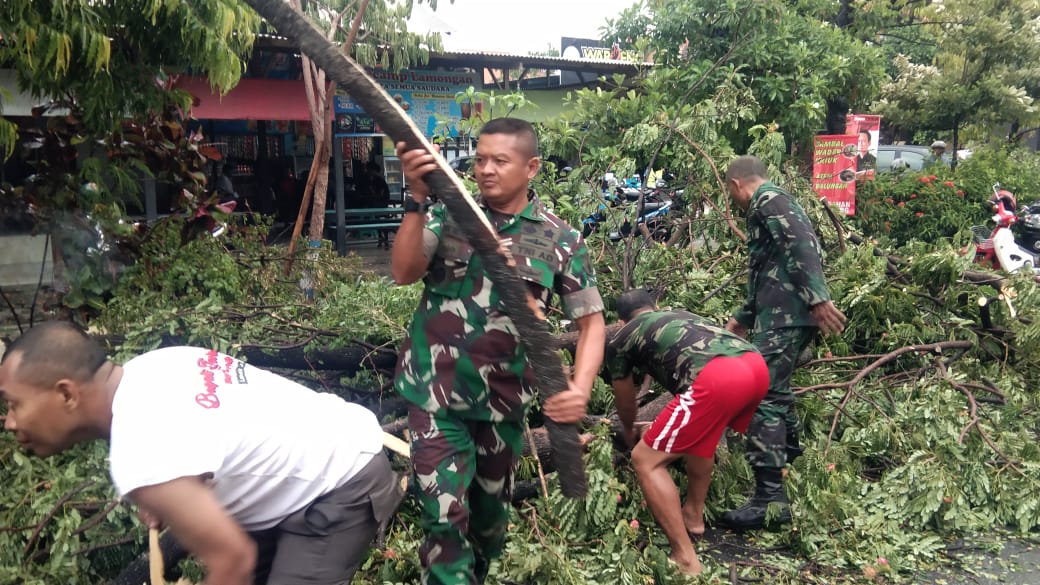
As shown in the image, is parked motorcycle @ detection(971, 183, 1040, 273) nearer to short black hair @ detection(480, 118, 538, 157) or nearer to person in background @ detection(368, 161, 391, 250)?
short black hair @ detection(480, 118, 538, 157)

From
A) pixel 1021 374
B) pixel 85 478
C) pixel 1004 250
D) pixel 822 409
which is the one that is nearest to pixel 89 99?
pixel 85 478

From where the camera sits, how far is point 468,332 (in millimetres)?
2936

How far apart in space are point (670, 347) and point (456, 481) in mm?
1522

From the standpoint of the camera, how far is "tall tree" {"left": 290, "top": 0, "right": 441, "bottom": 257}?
869 centimetres

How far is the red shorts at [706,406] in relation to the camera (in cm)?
386

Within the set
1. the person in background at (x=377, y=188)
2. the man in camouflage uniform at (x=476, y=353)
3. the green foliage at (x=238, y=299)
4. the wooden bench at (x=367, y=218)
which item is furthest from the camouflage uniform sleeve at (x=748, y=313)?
the person in background at (x=377, y=188)

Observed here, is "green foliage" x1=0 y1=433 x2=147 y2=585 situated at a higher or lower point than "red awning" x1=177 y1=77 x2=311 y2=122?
lower

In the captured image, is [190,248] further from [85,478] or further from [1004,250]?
[1004,250]

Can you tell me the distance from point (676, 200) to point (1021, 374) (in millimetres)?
2953

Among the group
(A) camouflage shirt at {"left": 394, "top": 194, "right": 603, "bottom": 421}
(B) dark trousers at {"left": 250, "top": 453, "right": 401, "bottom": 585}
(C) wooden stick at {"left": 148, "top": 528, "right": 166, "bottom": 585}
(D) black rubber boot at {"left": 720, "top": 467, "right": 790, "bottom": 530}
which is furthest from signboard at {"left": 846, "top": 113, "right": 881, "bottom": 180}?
(C) wooden stick at {"left": 148, "top": 528, "right": 166, "bottom": 585}

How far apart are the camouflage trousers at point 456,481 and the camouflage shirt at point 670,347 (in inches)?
46.0

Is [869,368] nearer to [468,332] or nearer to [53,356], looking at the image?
[468,332]

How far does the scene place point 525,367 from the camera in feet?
9.88

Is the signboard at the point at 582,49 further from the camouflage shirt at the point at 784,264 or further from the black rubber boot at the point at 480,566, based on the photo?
the black rubber boot at the point at 480,566
